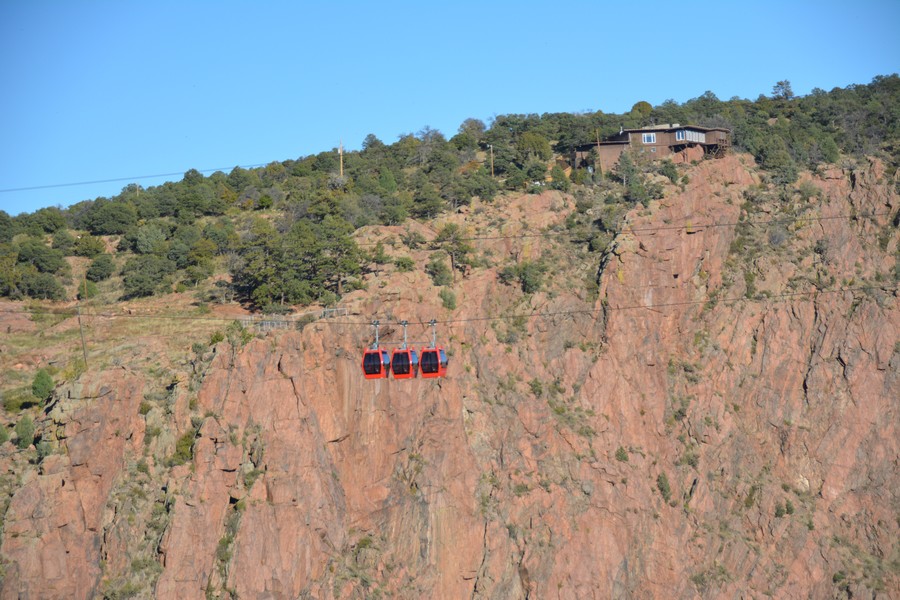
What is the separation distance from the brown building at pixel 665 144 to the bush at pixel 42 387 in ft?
151

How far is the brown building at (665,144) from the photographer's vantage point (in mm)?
93625

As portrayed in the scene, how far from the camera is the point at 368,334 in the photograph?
67.3 m

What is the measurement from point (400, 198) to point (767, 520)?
35167mm

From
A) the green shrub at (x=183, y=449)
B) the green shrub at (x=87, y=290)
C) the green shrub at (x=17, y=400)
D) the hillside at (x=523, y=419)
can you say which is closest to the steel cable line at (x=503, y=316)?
the hillside at (x=523, y=419)

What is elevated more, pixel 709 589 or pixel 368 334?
pixel 368 334

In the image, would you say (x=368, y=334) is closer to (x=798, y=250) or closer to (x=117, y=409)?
(x=117, y=409)

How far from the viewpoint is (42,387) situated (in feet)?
211

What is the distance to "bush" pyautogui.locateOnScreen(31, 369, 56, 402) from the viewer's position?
211 feet

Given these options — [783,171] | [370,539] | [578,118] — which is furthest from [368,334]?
[578,118]

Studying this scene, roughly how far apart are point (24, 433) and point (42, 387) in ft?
15.8

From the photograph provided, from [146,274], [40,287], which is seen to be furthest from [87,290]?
[146,274]

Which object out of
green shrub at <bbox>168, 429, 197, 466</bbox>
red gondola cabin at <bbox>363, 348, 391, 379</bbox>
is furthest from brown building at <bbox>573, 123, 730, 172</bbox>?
green shrub at <bbox>168, 429, 197, 466</bbox>

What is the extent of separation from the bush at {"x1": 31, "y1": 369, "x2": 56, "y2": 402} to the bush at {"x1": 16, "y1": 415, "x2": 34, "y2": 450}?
343 cm

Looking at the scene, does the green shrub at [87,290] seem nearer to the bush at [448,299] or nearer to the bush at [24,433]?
the bush at [24,433]
